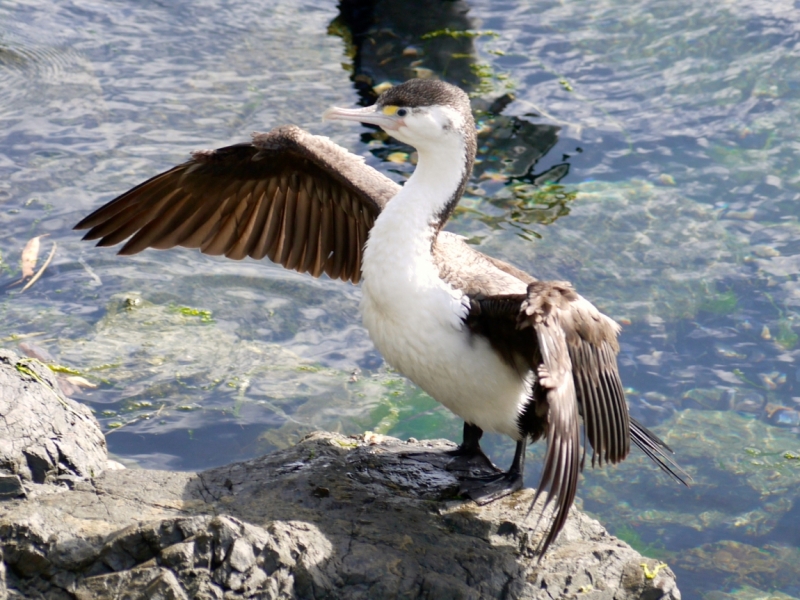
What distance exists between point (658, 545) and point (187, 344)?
314cm

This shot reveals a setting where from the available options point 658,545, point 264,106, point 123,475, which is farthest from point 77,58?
point 658,545

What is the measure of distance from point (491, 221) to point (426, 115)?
336cm

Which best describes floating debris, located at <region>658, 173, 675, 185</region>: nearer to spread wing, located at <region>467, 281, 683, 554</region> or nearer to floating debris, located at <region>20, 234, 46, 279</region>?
spread wing, located at <region>467, 281, 683, 554</region>

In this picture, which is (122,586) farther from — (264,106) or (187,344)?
(264,106)

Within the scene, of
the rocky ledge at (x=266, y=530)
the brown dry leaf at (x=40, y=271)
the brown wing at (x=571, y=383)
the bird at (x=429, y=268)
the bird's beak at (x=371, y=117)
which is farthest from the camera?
the brown dry leaf at (x=40, y=271)

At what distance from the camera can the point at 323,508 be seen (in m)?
3.71

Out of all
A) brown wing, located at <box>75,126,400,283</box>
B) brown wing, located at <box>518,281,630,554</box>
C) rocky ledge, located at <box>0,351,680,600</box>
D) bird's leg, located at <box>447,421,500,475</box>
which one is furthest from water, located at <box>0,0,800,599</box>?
brown wing, located at <box>518,281,630,554</box>

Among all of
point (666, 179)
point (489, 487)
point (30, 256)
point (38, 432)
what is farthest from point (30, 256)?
point (666, 179)

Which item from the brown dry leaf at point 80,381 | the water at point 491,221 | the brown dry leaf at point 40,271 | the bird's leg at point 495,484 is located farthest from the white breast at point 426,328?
the brown dry leaf at point 40,271

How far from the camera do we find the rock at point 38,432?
11.4 ft

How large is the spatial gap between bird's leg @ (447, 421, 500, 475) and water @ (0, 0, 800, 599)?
1.17m

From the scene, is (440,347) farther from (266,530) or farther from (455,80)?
(455,80)

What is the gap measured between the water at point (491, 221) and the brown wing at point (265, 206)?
3.46ft

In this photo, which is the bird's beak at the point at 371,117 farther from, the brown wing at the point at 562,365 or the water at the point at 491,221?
the water at the point at 491,221
